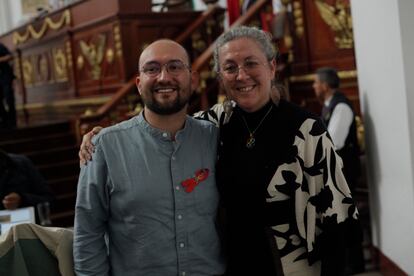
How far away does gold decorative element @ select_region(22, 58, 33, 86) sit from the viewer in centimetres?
1082

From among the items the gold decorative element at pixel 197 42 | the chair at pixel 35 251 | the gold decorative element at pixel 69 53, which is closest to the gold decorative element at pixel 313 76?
the gold decorative element at pixel 197 42

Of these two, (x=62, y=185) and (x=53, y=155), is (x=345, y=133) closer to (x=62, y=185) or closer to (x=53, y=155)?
(x=62, y=185)

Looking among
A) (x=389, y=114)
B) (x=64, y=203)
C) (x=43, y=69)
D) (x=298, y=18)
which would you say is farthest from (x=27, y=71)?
(x=389, y=114)

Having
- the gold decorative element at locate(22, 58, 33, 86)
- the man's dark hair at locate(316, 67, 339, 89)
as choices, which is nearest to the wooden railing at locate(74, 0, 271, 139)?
the man's dark hair at locate(316, 67, 339, 89)

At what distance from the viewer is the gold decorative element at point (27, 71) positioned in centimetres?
1082

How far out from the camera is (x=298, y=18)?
6.74 meters

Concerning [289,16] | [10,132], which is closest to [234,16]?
[289,16]

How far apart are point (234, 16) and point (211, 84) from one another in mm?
827

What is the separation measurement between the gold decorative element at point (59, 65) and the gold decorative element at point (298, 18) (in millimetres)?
4065

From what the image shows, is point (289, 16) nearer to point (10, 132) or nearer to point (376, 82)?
point (376, 82)

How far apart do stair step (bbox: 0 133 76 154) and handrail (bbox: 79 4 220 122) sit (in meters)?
0.96

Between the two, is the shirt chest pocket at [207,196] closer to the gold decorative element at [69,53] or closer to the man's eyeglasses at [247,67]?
the man's eyeglasses at [247,67]

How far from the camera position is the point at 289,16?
6.92 m

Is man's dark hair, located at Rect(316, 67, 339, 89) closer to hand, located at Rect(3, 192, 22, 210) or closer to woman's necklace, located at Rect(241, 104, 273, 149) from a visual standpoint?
hand, located at Rect(3, 192, 22, 210)
